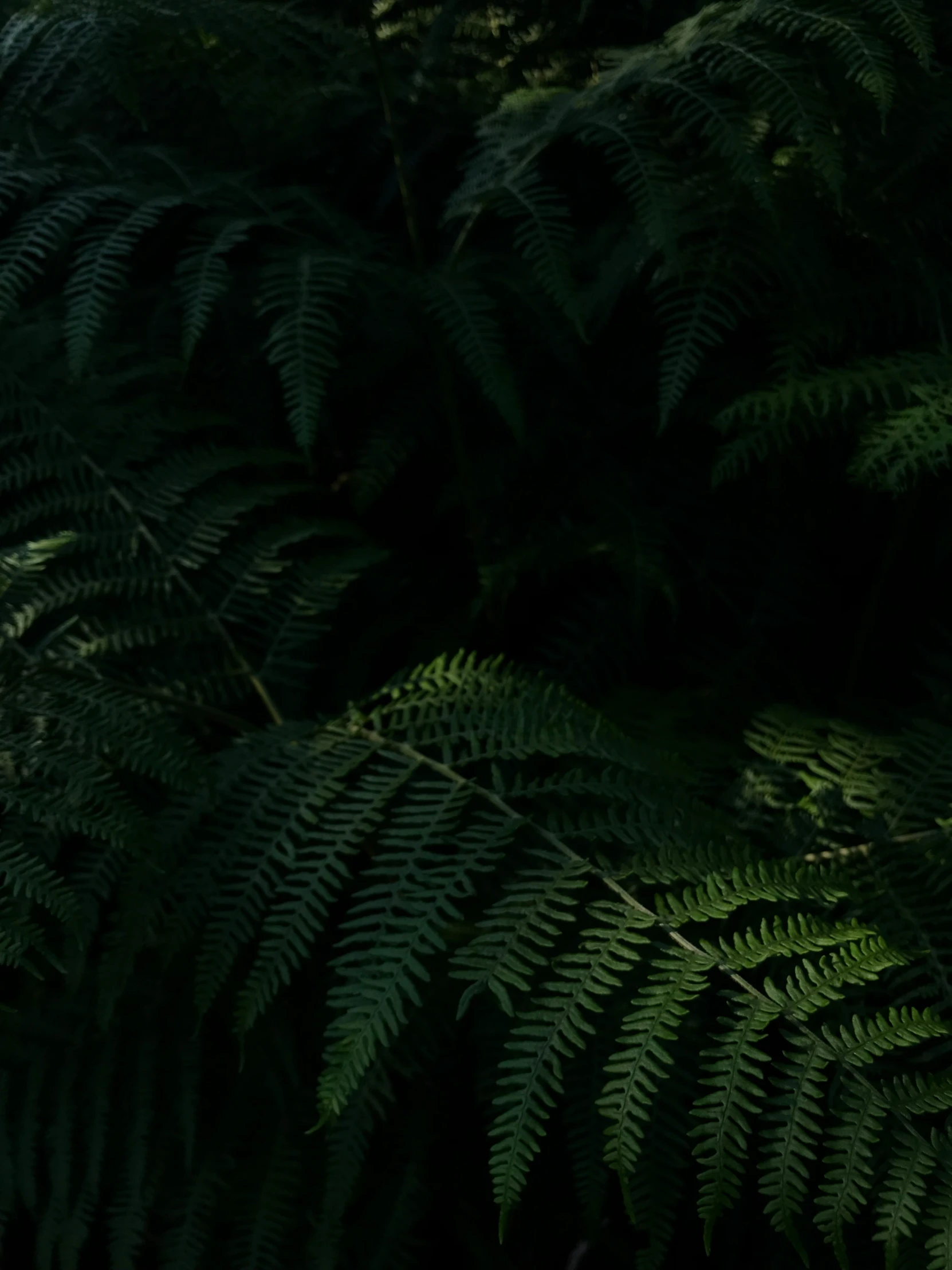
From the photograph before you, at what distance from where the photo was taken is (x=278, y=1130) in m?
1.34

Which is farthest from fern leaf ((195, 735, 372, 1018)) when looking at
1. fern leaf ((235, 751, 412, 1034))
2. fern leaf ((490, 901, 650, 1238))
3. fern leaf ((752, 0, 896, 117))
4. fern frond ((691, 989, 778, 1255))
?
fern leaf ((752, 0, 896, 117))

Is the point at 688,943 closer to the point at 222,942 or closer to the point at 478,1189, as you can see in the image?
the point at 222,942

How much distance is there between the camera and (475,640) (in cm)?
181

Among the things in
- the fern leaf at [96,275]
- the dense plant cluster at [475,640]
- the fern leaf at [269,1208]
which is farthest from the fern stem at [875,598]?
the fern leaf at [96,275]

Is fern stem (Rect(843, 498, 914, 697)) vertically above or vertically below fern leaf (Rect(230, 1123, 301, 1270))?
above

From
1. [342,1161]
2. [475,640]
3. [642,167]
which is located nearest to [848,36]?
[642,167]

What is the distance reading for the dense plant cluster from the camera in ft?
3.53

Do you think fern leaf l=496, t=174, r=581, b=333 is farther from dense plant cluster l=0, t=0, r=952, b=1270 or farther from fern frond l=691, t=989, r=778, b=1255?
fern frond l=691, t=989, r=778, b=1255

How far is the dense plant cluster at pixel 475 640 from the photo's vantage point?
3.53 feet

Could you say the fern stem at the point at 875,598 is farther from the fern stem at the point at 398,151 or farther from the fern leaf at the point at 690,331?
the fern stem at the point at 398,151

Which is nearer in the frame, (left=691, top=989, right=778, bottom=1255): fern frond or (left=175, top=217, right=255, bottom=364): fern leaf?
(left=691, top=989, right=778, bottom=1255): fern frond

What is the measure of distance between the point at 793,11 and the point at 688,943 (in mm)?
1149

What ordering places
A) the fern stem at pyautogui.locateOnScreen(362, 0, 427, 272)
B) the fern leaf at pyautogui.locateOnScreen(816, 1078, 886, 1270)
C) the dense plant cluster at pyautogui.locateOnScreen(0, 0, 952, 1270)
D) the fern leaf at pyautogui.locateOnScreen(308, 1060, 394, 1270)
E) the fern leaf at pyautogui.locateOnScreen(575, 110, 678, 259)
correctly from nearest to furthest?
the fern leaf at pyautogui.locateOnScreen(816, 1078, 886, 1270), the dense plant cluster at pyautogui.locateOnScreen(0, 0, 952, 1270), the fern leaf at pyautogui.locateOnScreen(308, 1060, 394, 1270), the fern leaf at pyautogui.locateOnScreen(575, 110, 678, 259), the fern stem at pyautogui.locateOnScreen(362, 0, 427, 272)

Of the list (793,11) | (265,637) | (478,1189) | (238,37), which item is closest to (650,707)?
(265,637)
